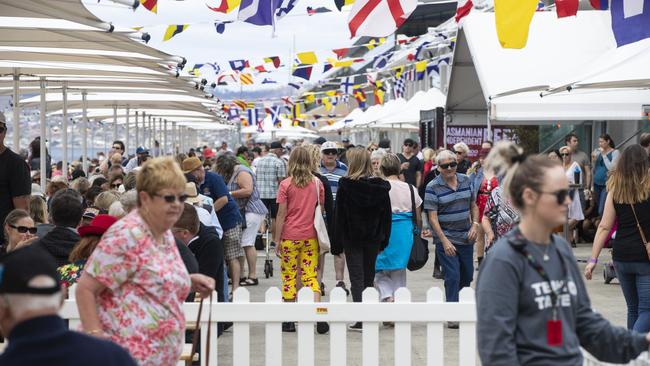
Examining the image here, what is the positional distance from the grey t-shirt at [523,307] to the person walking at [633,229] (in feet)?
12.4

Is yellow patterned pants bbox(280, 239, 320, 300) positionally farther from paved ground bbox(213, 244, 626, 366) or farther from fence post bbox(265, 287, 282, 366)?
fence post bbox(265, 287, 282, 366)

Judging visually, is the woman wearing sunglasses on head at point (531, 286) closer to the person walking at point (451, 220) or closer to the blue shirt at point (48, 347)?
the blue shirt at point (48, 347)

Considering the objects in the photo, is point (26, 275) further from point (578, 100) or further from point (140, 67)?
point (578, 100)

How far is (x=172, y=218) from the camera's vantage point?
14.9ft

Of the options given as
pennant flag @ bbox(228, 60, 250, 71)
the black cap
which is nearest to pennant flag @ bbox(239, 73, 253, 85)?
pennant flag @ bbox(228, 60, 250, 71)

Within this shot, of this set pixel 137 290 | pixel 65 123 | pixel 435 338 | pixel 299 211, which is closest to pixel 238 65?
pixel 65 123

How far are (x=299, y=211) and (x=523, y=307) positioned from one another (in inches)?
245

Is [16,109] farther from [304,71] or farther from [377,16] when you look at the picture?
[304,71]

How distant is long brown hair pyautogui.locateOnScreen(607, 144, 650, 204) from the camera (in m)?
7.79

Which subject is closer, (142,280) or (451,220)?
(142,280)

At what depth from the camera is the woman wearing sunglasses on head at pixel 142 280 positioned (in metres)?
4.42

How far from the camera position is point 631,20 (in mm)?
9023

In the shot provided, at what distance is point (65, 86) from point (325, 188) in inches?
212

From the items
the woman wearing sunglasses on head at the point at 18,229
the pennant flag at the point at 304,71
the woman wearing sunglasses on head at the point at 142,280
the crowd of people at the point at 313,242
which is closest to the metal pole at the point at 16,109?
the crowd of people at the point at 313,242
